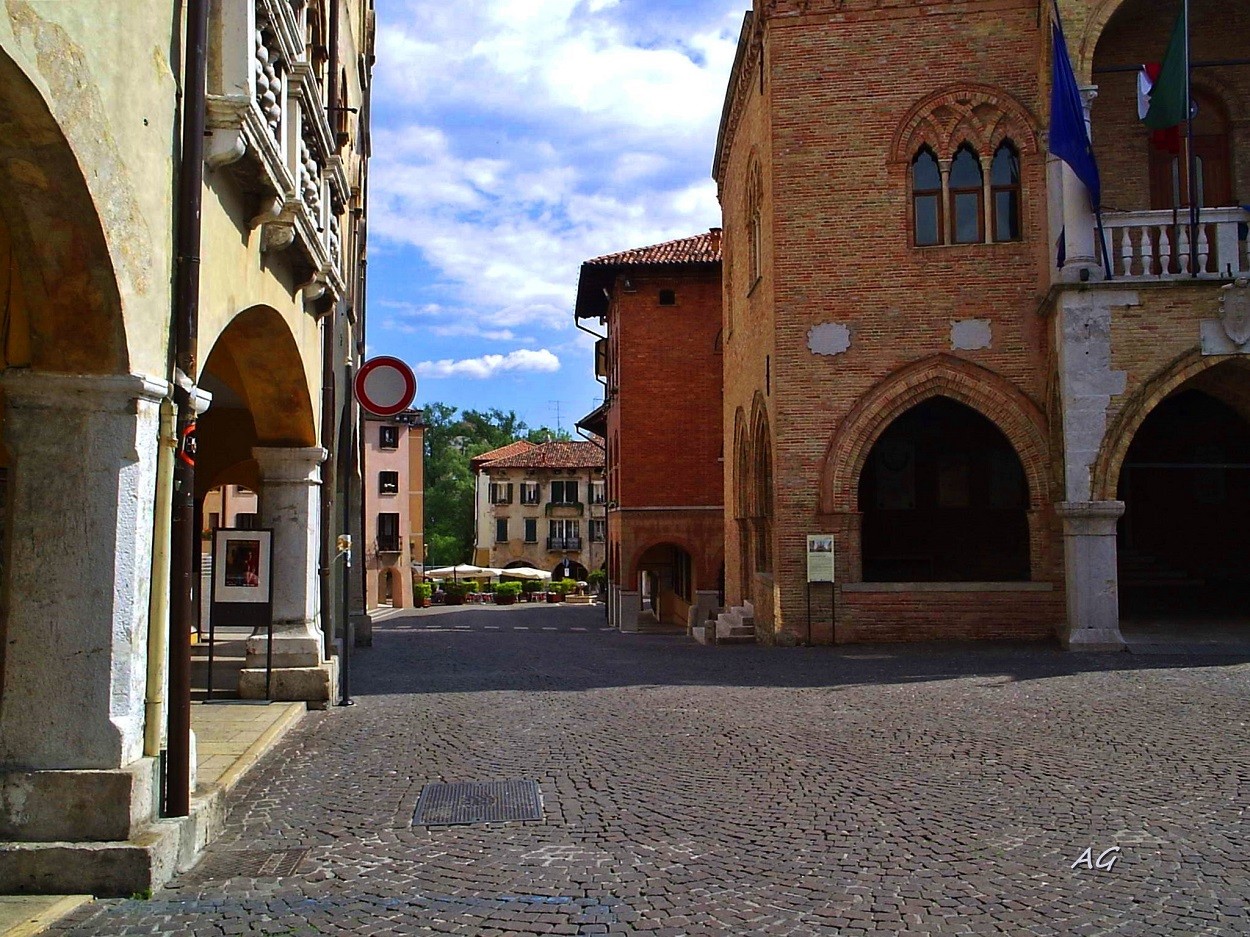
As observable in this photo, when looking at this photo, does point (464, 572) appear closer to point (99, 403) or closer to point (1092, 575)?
point (1092, 575)

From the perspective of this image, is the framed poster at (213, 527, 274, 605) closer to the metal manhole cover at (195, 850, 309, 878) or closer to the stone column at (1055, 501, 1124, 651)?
the metal manhole cover at (195, 850, 309, 878)

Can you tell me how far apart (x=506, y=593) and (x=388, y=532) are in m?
7.26

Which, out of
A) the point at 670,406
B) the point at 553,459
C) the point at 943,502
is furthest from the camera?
the point at 553,459

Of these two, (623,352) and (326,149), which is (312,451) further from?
(623,352)

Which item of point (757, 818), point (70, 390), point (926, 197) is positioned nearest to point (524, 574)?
point (926, 197)

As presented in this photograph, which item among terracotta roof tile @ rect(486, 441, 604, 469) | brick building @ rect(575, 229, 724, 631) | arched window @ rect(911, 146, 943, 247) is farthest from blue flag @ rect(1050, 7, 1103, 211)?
terracotta roof tile @ rect(486, 441, 604, 469)

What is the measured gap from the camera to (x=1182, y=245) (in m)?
16.0

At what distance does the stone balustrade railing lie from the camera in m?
15.9

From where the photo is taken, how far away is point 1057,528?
55.3ft

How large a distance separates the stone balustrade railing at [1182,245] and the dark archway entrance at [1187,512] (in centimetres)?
509

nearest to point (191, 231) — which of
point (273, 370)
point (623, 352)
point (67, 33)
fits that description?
point (67, 33)

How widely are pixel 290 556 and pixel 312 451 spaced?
1010 millimetres

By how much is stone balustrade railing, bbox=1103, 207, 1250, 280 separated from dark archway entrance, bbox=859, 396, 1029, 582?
19.8 ft

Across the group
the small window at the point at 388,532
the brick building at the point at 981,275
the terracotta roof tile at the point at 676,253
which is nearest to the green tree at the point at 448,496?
the small window at the point at 388,532
